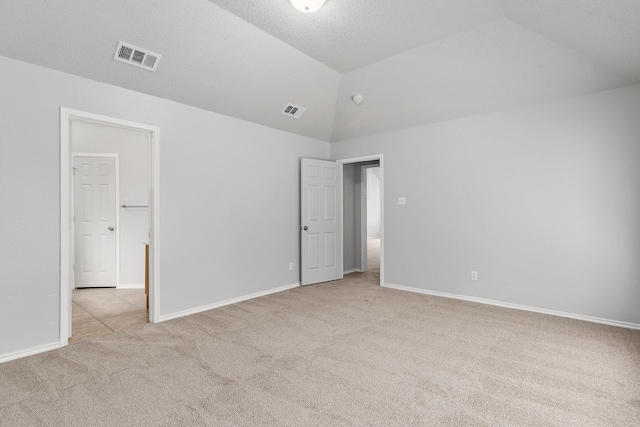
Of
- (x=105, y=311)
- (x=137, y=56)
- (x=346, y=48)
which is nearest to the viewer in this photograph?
(x=137, y=56)

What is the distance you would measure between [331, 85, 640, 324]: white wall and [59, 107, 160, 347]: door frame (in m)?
3.23

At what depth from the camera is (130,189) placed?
528cm

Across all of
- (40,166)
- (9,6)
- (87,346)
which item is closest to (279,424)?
(87,346)

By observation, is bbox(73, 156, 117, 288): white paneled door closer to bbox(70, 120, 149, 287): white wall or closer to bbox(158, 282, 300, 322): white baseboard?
bbox(70, 120, 149, 287): white wall

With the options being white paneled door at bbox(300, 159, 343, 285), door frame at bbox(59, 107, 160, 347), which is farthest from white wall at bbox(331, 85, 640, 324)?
door frame at bbox(59, 107, 160, 347)

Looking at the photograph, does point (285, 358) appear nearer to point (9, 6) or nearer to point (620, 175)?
point (9, 6)

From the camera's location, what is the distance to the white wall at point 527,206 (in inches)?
133

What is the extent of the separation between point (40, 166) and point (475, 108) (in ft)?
15.4

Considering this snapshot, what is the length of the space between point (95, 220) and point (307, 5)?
473 cm

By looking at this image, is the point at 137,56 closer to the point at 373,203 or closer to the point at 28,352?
the point at 28,352

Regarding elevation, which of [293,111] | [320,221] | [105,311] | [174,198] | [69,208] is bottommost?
[105,311]

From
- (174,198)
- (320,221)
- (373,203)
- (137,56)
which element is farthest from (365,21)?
(373,203)

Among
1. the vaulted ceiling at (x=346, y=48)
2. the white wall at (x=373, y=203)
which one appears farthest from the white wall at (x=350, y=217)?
the white wall at (x=373, y=203)

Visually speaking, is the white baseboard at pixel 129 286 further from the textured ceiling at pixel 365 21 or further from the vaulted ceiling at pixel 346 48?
the textured ceiling at pixel 365 21
